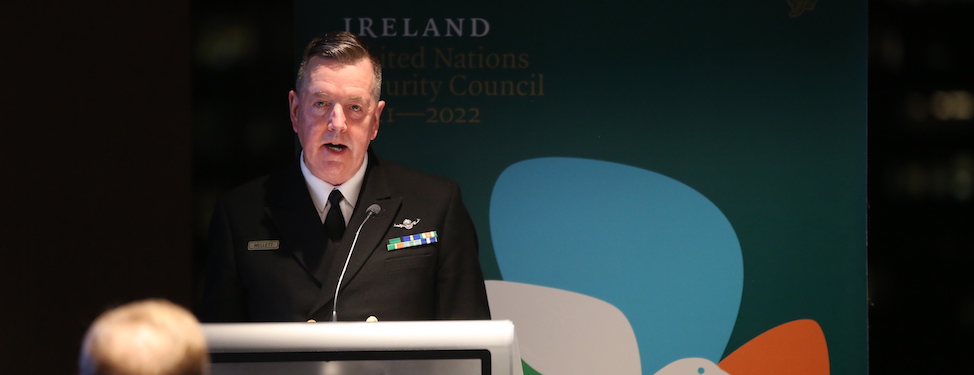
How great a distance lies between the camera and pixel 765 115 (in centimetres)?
377

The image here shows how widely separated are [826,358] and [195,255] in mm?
2546

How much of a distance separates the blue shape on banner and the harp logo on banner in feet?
1.88

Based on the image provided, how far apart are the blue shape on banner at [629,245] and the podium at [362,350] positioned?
250 cm

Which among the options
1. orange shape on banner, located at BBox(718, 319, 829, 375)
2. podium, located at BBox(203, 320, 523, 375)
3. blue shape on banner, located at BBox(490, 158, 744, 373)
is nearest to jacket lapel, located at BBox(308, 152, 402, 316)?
podium, located at BBox(203, 320, 523, 375)

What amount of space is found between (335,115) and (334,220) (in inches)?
9.6

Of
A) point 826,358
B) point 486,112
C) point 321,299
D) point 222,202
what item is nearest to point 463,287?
point 321,299

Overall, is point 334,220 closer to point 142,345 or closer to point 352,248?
point 352,248

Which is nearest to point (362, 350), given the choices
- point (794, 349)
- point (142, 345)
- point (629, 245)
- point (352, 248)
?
point (142, 345)

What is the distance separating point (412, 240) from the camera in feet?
7.36

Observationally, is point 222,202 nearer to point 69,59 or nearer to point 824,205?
point 69,59

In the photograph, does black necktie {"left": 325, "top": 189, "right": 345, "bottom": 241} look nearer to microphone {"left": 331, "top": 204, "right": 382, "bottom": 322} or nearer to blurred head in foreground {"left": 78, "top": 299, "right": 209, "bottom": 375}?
microphone {"left": 331, "top": 204, "right": 382, "bottom": 322}

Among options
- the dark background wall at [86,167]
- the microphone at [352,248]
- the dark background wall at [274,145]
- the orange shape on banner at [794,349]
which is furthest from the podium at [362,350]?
the orange shape on banner at [794,349]

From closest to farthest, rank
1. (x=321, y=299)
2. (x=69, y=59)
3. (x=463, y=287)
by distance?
(x=321, y=299) → (x=463, y=287) → (x=69, y=59)

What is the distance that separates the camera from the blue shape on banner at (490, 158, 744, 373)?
3.76 meters
